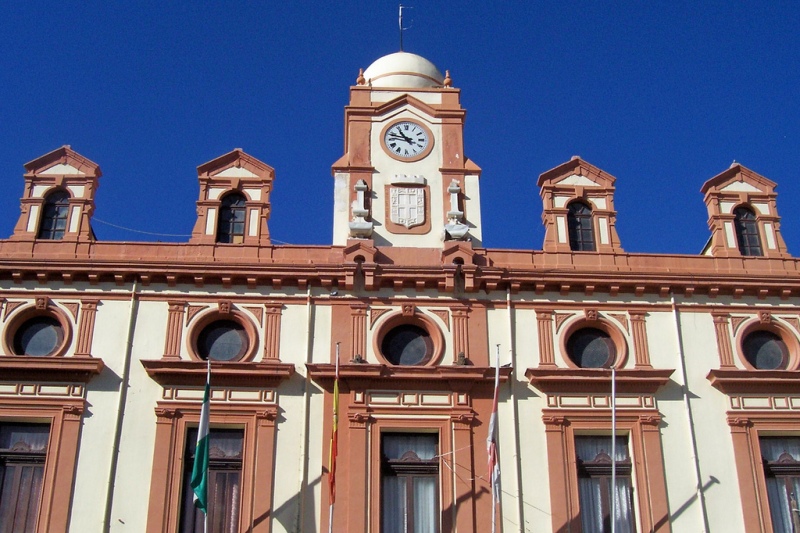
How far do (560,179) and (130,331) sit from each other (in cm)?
1393

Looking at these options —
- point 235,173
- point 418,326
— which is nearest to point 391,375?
point 418,326

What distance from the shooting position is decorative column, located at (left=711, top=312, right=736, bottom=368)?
29672mm

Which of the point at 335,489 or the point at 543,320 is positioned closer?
the point at 335,489

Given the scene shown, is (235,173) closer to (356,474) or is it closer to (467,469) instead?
(356,474)

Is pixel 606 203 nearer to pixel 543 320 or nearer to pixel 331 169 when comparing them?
pixel 543 320

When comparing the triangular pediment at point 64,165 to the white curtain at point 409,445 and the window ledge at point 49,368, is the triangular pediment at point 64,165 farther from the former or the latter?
the white curtain at point 409,445

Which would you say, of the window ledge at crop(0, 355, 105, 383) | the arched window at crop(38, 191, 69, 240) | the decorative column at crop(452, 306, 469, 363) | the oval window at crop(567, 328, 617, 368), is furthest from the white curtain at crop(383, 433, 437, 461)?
the arched window at crop(38, 191, 69, 240)

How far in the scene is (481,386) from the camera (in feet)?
93.9

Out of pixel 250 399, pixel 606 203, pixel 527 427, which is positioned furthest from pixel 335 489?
pixel 606 203

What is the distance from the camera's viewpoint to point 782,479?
92.9 ft

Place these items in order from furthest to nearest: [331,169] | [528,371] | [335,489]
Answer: [331,169] < [528,371] < [335,489]

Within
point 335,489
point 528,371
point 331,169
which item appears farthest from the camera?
point 331,169

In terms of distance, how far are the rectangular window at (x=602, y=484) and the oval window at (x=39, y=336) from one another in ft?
49.1

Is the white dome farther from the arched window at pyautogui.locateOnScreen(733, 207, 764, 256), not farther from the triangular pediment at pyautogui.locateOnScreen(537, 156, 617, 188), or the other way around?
the arched window at pyautogui.locateOnScreen(733, 207, 764, 256)
